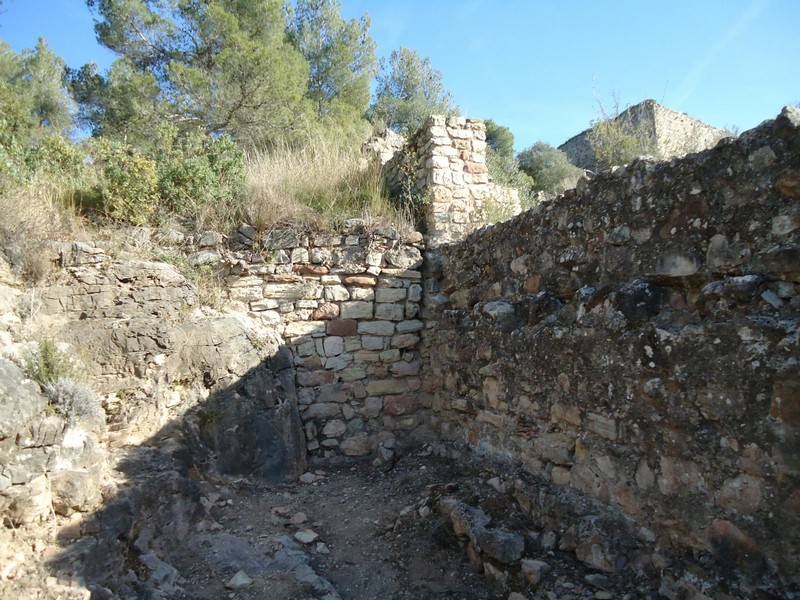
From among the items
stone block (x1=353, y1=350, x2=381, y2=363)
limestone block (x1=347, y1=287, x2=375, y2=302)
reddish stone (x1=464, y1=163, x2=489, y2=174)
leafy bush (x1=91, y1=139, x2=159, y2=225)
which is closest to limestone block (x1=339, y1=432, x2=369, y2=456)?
stone block (x1=353, y1=350, x2=381, y2=363)

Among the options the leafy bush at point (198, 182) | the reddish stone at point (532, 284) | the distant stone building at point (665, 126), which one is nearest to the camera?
the reddish stone at point (532, 284)

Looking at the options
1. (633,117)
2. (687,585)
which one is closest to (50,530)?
(687,585)

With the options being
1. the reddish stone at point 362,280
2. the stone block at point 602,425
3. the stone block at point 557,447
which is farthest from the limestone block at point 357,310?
the stone block at point 602,425

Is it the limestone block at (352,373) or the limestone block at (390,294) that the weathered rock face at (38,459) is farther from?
the limestone block at (390,294)

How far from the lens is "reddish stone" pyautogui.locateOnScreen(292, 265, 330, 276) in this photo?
16.1ft

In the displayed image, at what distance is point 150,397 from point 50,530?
1273 millimetres

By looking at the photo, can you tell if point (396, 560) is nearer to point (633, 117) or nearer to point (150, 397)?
→ point (150, 397)

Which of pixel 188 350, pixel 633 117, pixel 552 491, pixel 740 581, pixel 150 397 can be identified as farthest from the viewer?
pixel 633 117

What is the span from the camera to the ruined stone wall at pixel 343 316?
191 inches

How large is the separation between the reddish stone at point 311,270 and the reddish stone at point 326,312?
0.29 metres

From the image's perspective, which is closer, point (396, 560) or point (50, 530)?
point (50, 530)

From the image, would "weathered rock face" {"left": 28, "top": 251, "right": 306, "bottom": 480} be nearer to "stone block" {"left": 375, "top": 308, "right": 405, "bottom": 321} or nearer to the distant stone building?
"stone block" {"left": 375, "top": 308, "right": 405, "bottom": 321}

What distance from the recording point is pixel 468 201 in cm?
545

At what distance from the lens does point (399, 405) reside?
5039mm
